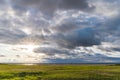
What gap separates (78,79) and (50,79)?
263 inches

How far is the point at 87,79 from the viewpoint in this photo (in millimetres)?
51000

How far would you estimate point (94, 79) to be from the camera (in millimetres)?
51062

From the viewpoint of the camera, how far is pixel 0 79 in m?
50.7

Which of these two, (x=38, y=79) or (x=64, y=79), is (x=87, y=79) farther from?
(x=38, y=79)

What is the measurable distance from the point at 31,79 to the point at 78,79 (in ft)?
36.5

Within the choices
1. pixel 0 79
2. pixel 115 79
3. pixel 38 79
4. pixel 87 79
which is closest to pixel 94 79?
pixel 87 79

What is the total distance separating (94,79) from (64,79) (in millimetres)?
7123

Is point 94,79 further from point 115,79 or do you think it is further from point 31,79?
point 31,79

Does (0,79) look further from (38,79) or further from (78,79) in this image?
(78,79)

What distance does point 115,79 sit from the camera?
51594 millimetres

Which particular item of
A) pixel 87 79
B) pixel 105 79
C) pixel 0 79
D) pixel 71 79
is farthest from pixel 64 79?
pixel 0 79

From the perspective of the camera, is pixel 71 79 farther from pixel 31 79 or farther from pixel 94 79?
pixel 31 79

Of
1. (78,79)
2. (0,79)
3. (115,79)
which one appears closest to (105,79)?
(115,79)

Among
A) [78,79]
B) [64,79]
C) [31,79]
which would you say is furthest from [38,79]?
[78,79]
